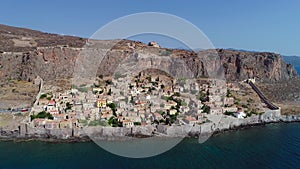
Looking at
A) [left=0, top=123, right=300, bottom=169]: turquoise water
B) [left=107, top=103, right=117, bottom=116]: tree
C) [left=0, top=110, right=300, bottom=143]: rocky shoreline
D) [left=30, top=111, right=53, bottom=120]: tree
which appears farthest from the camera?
[left=107, top=103, right=117, bottom=116]: tree

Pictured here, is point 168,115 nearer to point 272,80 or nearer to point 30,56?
point 30,56

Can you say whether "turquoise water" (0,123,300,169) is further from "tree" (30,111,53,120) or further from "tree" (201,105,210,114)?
"tree" (201,105,210,114)

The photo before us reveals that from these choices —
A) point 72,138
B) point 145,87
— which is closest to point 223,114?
point 145,87

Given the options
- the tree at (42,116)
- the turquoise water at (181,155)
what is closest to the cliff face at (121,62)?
the tree at (42,116)

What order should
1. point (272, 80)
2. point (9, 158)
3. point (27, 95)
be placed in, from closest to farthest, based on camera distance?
point (9, 158) → point (27, 95) → point (272, 80)

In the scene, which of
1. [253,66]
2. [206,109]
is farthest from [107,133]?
[253,66]

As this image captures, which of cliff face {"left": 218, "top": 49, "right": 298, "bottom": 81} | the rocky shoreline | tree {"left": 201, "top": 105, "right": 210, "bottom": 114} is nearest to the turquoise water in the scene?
the rocky shoreline

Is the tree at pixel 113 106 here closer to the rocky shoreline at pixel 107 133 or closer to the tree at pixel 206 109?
the rocky shoreline at pixel 107 133
